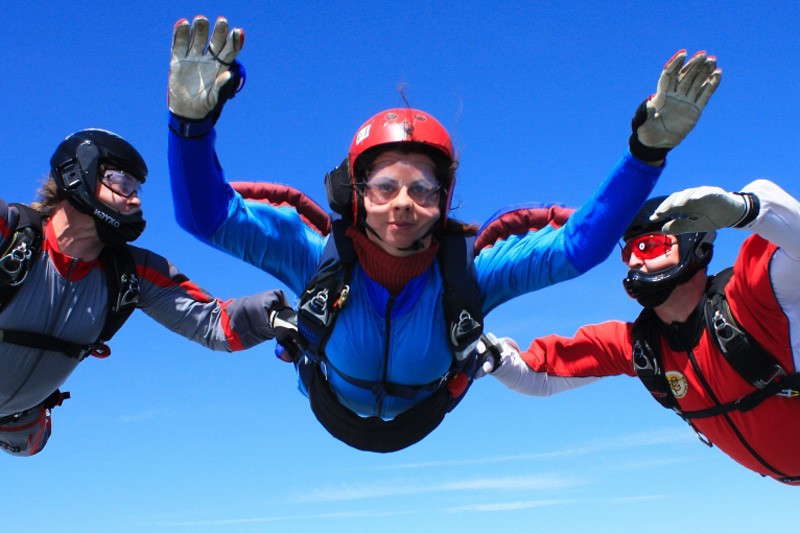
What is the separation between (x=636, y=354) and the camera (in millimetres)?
6379

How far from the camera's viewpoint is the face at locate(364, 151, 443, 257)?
455 cm

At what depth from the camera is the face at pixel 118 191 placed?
610cm

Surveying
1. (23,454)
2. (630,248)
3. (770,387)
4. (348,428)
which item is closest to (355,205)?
(348,428)

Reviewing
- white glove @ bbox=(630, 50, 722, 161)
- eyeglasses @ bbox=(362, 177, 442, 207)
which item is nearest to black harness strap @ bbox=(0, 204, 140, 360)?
eyeglasses @ bbox=(362, 177, 442, 207)

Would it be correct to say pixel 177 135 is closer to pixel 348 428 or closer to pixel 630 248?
pixel 348 428

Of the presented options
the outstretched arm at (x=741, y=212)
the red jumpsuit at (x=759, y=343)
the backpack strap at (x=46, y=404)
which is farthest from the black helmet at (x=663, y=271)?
the backpack strap at (x=46, y=404)

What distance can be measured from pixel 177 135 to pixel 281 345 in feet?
5.50

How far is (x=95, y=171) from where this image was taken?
612 centimetres

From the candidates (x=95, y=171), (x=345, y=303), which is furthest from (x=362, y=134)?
(x=95, y=171)

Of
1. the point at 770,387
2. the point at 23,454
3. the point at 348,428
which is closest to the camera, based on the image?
the point at 348,428

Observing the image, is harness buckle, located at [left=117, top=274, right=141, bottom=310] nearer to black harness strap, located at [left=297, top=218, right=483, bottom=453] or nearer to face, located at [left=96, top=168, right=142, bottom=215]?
face, located at [left=96, top=168, right=142, bottom=215]

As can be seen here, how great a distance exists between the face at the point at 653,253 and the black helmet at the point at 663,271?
3 cm

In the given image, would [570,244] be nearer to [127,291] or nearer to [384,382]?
[384,382]

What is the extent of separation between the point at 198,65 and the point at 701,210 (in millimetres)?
2652
